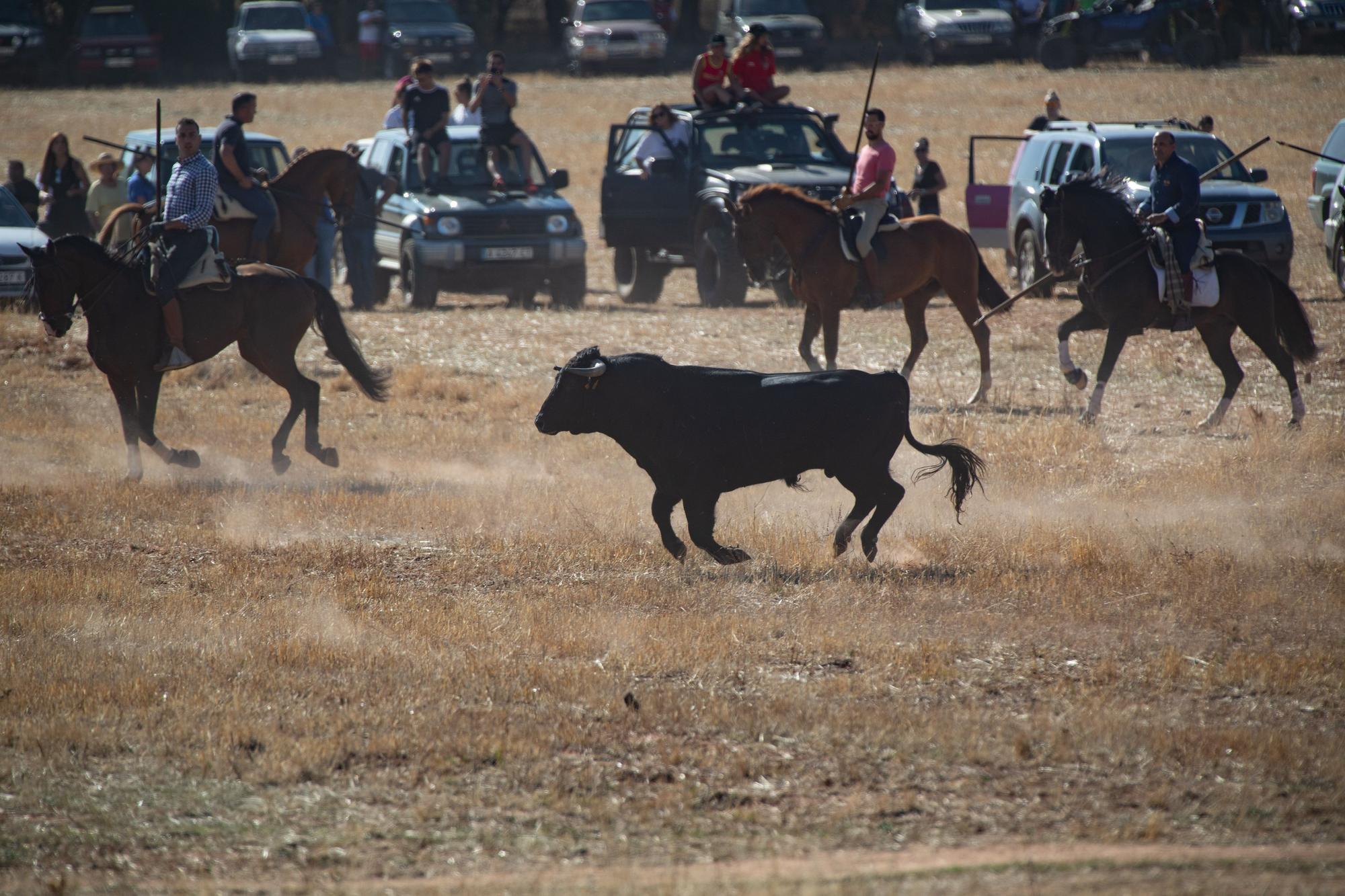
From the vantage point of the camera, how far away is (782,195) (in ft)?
48.2

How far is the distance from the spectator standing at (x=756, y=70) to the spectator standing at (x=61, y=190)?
378 inches

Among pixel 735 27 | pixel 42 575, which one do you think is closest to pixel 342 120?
pixel 735 27

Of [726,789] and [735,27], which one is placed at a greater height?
[735,27]

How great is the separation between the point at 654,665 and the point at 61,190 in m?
17.1

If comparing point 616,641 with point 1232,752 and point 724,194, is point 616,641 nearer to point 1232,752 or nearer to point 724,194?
point 1232,752

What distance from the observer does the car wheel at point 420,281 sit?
65.3 feet

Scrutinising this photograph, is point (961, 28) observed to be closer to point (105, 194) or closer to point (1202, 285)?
point (105, 194)

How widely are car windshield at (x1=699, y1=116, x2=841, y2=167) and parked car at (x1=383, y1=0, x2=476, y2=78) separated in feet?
82.1

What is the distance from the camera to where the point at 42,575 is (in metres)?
9.06

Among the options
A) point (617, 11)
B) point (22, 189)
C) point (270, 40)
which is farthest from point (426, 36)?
point (22, 189)

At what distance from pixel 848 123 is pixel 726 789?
30990mm

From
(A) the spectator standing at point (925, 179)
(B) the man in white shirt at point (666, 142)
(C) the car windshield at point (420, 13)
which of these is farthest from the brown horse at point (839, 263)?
Answer: (C) the car windshield at point (420, 13)

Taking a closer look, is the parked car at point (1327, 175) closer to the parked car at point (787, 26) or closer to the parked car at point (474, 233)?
the parked car at point (474, 233)

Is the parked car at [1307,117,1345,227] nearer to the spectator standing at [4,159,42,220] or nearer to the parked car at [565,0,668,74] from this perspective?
the spectator standing at [4,159,42,220]
